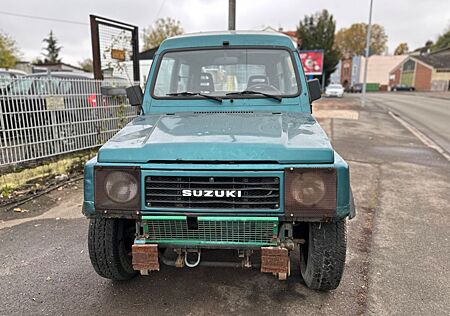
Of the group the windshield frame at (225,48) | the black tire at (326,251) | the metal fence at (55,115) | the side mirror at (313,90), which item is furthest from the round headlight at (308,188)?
the metal fence at (55,115)

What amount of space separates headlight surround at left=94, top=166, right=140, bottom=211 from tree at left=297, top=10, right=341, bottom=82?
4448 cm

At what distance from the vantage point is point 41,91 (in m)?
6.12

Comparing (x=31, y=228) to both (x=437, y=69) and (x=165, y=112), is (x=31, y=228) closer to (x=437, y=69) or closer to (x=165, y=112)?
(x=165, y=112)

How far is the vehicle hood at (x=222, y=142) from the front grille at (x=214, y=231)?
0.41 metres

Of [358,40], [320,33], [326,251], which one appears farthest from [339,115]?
[358,40]

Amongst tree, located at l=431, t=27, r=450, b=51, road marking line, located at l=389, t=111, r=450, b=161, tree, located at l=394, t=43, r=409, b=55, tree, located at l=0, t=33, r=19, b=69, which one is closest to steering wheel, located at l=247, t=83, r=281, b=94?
road marking line, located at l=389, t=111, r=450, b=161

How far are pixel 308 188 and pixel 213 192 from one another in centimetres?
62

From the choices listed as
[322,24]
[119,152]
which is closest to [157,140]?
[119,152]

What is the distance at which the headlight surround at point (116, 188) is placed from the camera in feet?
7.86

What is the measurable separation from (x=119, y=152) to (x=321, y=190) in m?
1.38

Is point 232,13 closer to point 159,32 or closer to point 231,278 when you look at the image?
point 231,278

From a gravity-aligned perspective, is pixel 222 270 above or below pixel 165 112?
below

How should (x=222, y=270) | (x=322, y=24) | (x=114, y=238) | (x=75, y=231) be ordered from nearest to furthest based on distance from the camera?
(x=114, y=238) < (x=222, y=270) < (x=75, y=231) < (x=322, y=24)

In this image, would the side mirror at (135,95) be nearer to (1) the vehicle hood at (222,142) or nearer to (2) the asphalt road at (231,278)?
(1) the vehicle hood at (222,142)
